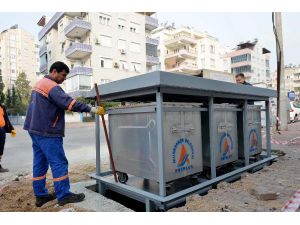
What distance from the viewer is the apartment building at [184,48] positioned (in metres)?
53.2

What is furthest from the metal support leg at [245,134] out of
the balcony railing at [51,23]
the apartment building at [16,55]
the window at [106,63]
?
the apartment building at [16,55]

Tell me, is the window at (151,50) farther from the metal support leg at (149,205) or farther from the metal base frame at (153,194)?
the metal support leg at (149,205)

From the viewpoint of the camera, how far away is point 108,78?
35906 millimetres

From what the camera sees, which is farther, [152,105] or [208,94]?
[208,94]

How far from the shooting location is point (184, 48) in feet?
180

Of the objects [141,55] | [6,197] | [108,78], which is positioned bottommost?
[6,197]

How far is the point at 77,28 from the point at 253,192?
110 feet

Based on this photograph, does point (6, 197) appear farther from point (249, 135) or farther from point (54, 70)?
point (249, 135)

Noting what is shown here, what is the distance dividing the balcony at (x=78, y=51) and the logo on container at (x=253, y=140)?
101 feet

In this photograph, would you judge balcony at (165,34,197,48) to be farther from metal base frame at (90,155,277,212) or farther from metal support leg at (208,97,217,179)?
metal support leg at (208,97,217,179)

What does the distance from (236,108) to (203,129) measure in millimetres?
764

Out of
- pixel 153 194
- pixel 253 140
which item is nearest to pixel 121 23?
pixel 253 140

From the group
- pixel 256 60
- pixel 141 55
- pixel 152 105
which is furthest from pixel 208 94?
pixel 256 60

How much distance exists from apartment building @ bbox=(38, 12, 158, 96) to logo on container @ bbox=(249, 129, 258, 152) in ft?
95.7
